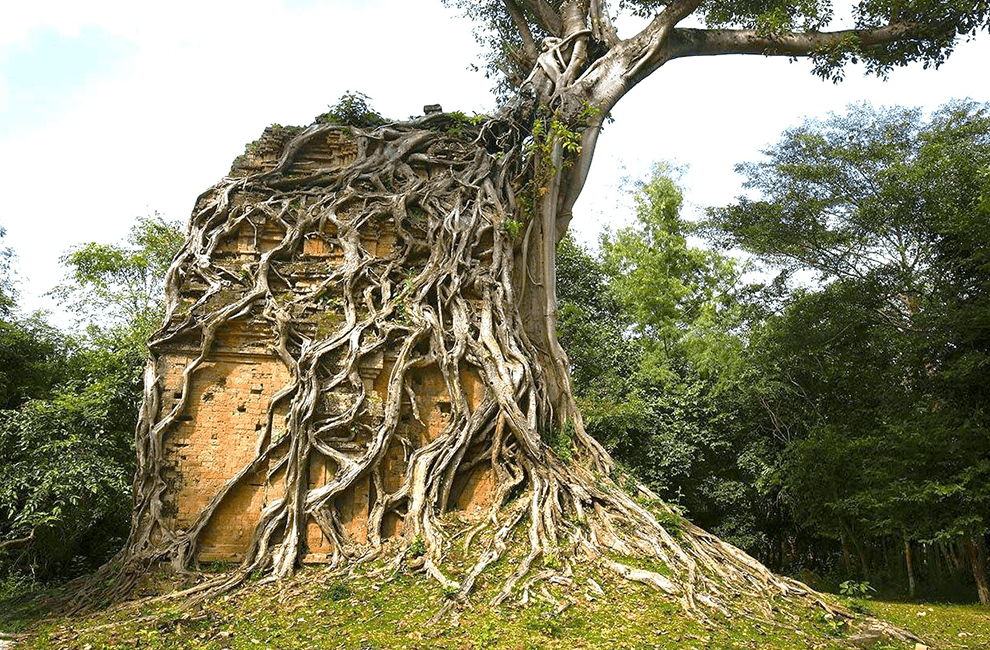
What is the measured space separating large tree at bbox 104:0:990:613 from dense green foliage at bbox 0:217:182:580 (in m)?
1.30

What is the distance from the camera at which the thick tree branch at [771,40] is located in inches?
422

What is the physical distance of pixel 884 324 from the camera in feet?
37.3

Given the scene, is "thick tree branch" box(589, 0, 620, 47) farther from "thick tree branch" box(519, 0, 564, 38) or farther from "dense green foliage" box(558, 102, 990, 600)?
"dense green foliage" box(558, 102, 990, 600)

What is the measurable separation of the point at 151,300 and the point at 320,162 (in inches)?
335

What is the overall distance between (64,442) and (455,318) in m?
4.08

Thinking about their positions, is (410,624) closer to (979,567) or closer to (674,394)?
(979,567)

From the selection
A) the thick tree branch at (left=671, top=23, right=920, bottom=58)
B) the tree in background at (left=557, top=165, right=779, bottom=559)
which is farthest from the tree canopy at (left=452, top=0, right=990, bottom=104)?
the tree in background at (left=557, top=165, right=779, bottom=559)

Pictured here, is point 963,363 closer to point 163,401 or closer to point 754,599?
point 754,599

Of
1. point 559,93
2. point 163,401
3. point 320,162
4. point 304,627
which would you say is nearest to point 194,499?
point 163,401

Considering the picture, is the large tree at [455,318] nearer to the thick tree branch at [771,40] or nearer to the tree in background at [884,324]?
the thick tree branch at [771,40]

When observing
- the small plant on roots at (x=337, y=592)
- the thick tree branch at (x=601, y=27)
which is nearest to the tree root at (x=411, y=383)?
the small plant on roots at (x=337, y=592)

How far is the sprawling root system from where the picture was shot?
234 inches

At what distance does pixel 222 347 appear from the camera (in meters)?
7.05

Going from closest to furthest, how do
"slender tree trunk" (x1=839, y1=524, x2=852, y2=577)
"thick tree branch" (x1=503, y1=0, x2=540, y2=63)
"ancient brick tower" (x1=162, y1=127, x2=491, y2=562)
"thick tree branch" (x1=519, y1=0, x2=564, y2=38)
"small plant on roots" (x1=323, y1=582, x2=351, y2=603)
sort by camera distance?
"small plant on roots" (x1=323, y1=582, x2=351, y2=603) → "ancient brick tower" (x1=162, y1=127, x2=491, y2=562) → "thick tree branch" (x1=519, y1=0, x2=564, y2=38) → "thick tree branch" (x1=503, y1=0, x2=540, y2=63) → "slender tree trunk" (x1=839, y1=524, x2=852, y2=577)
